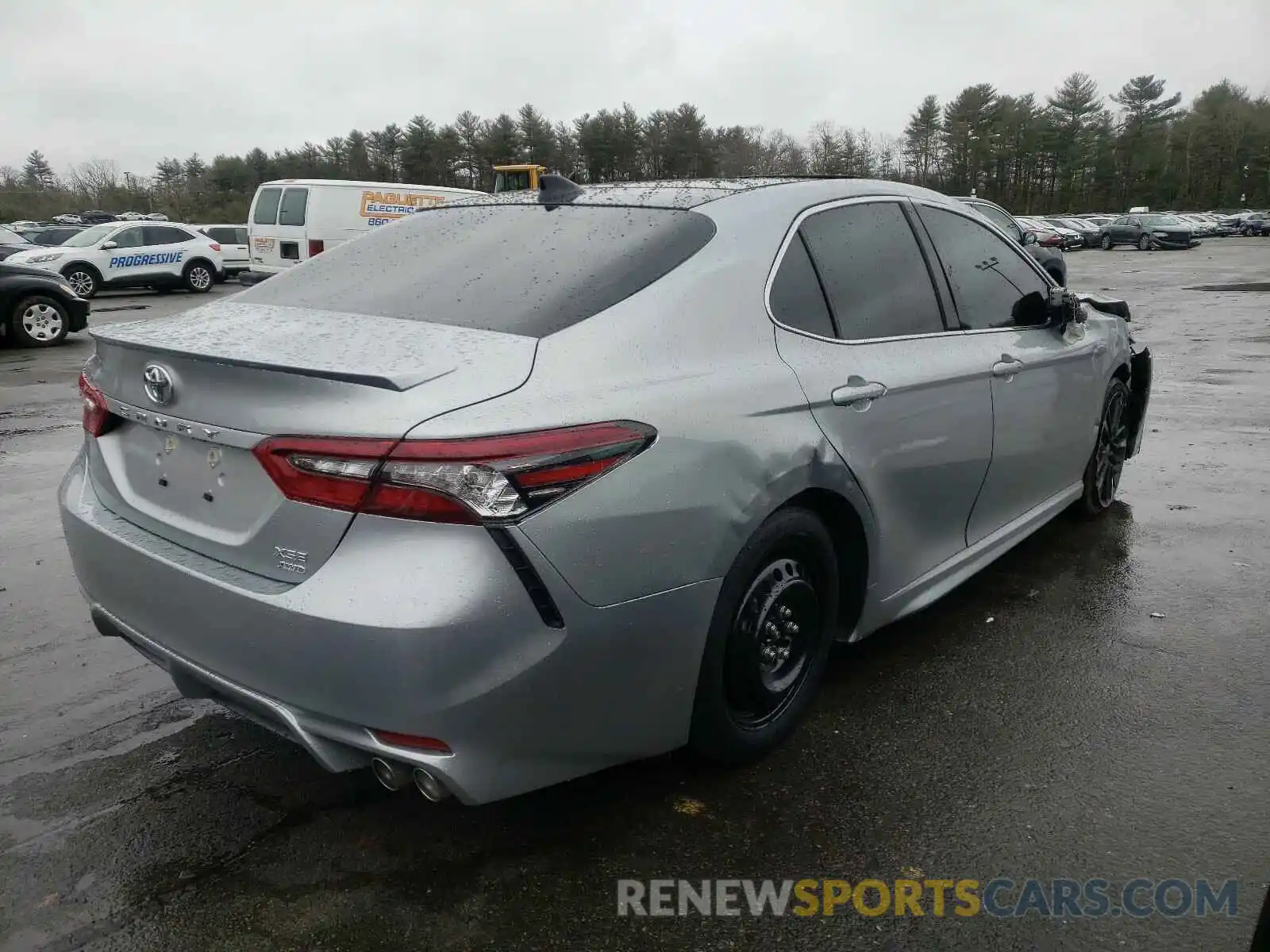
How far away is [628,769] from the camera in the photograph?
2.88 metres

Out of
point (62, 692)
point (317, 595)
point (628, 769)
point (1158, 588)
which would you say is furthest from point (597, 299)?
point (1158, 588)

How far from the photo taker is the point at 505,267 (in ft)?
9.25

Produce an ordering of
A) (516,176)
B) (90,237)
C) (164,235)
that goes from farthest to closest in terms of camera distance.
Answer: (516,176)
(164,235)
(90,237)

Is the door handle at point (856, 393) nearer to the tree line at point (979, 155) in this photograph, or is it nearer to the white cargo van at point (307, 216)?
the white cargo van at point (307, 216)

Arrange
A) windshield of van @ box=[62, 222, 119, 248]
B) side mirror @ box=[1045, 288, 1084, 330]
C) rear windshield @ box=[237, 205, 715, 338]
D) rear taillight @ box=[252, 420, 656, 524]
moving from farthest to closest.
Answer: windshield of van @ box=[62, 222, 119, 248], side mirror @ box=[1045, 288, 1084, 330], rear windshield @ box=[237, 205, 715, 338], rear taillight @ box=[252, 420, 656, 524]

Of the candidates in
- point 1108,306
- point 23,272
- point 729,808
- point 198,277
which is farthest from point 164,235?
point 729,808

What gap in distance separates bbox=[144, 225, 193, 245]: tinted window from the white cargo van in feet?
12.8

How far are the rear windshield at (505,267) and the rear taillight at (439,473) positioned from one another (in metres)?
0.41

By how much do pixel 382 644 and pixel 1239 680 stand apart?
2992mm

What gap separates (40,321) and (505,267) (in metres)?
12.9

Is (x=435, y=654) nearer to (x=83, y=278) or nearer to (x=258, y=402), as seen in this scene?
(x=258, y=402)

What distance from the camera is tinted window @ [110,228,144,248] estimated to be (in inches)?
866

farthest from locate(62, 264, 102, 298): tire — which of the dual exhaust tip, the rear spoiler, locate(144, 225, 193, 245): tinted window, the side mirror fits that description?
the dual exhaust tip

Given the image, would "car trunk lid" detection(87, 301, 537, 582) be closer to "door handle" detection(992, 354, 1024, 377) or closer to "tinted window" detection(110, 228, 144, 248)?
"door handle" detection(992, 354, 1024, 377)
